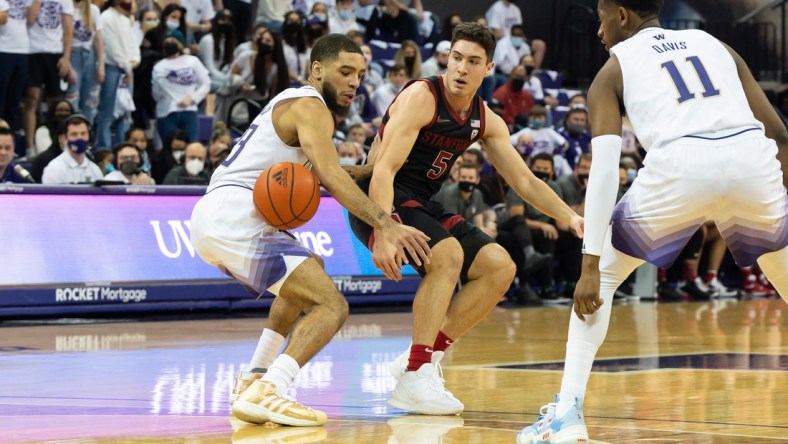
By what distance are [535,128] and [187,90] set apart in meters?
4.92

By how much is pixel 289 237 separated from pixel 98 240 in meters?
5.82

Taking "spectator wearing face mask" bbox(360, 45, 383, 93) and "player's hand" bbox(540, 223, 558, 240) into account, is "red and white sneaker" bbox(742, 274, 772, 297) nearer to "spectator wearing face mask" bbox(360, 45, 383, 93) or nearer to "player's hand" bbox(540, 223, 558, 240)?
"player's hand" bbox(540, 223, 558, 240)

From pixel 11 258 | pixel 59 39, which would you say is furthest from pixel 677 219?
pixel 59 39

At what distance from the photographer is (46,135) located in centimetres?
1332

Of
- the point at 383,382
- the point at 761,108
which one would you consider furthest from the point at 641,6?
the point at 383,382

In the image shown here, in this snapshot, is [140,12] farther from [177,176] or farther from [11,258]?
[11,258]

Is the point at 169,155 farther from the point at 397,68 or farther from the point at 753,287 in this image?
the point at 753,287

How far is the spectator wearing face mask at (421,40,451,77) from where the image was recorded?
17.6 metres

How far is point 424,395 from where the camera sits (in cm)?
604

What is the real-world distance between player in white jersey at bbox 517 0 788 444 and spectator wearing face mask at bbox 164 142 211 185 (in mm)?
8619

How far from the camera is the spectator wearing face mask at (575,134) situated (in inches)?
685

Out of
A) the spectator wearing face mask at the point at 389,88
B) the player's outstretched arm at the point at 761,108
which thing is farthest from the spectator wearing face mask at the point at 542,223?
the player's outstretched arm at the point at 761,108

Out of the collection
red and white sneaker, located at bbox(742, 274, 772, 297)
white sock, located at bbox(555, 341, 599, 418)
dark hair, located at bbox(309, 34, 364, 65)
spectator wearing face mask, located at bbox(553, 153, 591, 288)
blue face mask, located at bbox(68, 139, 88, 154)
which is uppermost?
dark hair, located at bbox(309, 34, 364, 65)

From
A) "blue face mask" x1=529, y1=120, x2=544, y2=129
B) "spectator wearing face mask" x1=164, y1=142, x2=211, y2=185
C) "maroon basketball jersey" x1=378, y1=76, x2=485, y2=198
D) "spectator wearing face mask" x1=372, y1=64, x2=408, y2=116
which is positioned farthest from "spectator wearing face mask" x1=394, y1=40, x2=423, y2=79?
"maroon basketball jersey" x1=378, y1=76, x2=485, y2=198
